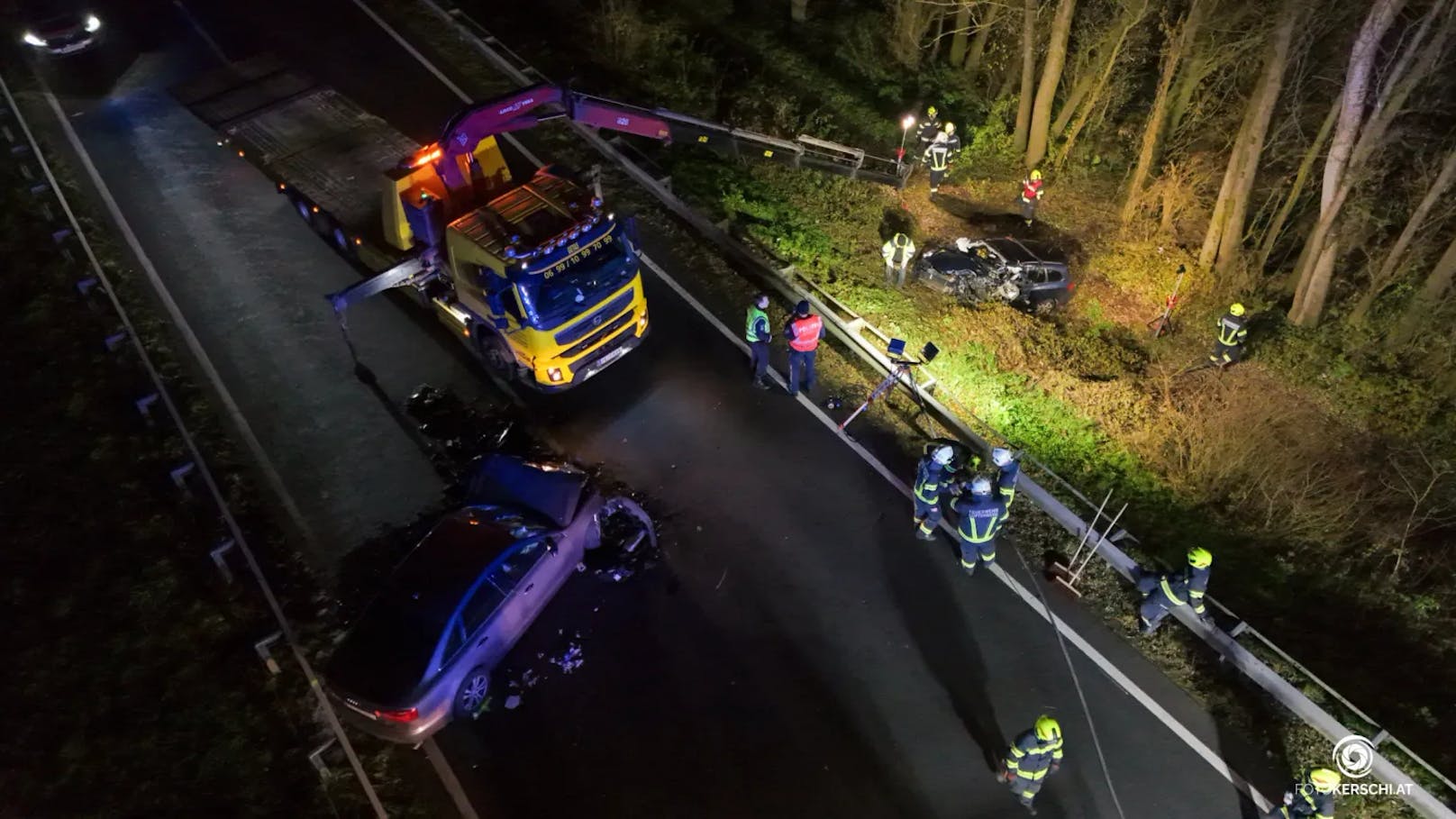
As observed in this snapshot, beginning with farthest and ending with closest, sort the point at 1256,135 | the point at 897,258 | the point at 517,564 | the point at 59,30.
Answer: the point at 59,30 < the point at 897,258 < the point at 1256,135 < the point at 517,564

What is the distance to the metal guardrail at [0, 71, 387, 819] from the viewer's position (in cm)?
932

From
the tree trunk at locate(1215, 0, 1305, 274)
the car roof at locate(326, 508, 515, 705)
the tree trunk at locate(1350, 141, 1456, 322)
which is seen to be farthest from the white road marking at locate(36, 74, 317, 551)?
the tree trunk at locate(1350, 141, 1456, 322)

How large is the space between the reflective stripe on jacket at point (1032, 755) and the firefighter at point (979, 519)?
7.61 feet

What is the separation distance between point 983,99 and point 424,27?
12.2m

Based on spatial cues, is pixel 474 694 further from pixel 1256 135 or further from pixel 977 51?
pixel 977 51

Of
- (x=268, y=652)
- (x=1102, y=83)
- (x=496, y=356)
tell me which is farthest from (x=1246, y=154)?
(x=268, y=652)

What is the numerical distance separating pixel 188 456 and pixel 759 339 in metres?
7.56

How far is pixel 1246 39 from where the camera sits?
13062mm

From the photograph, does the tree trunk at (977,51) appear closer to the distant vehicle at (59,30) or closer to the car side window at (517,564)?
the car side window at (517,564)

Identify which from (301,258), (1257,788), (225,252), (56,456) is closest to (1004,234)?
(1257,788)

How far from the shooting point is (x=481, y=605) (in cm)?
910

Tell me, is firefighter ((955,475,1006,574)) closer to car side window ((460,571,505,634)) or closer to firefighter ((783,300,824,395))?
firefighter ((783,300,824,395))

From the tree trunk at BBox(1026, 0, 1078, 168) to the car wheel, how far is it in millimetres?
13911

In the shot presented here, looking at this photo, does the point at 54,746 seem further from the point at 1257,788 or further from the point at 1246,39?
the point at 1246,39
